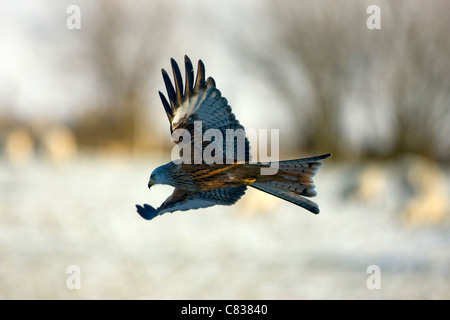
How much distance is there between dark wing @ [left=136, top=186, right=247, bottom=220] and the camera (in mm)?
1237

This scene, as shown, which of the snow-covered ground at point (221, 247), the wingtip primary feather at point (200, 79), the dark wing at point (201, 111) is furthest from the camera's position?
the snow-covered ground at point (221, 247)

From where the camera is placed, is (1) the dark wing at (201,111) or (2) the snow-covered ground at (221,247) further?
(2) the snow-covered ground at (221,247)

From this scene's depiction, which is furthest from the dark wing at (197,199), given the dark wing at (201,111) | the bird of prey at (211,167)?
the dark wing at (201,111)

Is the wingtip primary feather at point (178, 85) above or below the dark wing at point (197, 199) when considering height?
above

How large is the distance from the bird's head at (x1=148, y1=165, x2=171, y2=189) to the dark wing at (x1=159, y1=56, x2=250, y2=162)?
0.08 m

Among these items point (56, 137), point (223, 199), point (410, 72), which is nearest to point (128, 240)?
point (56, 137)

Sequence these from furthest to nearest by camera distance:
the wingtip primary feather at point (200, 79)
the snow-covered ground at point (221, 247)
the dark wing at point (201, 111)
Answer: the snow-covered ground at point (221, 247) < the wingtip primary feather at point (200, 79) < the dark wing at point (201, 111)

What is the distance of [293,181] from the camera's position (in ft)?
4.49

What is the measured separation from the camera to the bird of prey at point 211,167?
123 cm

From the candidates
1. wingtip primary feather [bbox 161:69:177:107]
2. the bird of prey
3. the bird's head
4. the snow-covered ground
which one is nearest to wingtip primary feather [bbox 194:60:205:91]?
the bird of prey

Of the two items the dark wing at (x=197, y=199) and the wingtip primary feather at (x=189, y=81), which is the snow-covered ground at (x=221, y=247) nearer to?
the wingtip primary feather at (x=189, y=81)

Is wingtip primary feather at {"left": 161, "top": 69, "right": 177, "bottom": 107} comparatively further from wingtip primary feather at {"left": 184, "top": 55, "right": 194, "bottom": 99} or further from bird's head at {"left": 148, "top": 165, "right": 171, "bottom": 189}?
bird's head at {"left": 148, "top": 165, "right": 171, "bottom": 189}

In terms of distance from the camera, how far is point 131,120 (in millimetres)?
1882

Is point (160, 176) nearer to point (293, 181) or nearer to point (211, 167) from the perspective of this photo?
point (211, 167)
